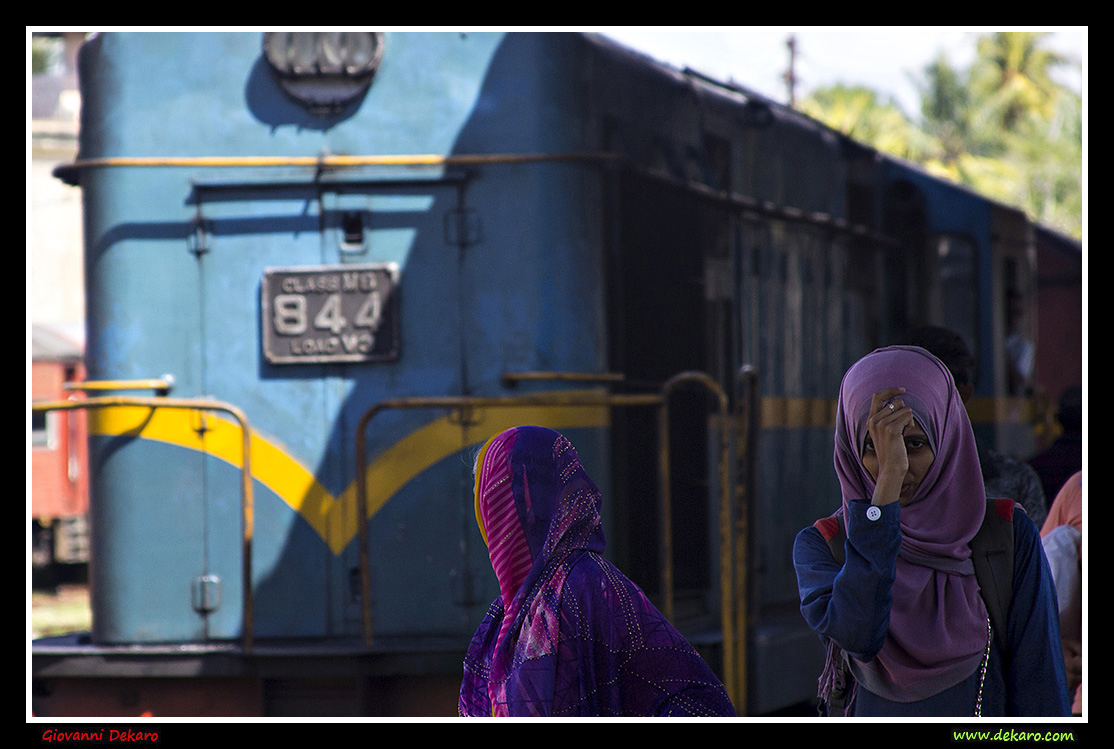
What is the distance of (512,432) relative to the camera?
2115mm

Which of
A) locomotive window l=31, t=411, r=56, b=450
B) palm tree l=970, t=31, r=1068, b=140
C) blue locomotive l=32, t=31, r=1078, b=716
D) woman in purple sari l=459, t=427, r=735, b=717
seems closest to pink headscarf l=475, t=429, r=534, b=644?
woman in purple sari l=459, t=427, r=735, b=717

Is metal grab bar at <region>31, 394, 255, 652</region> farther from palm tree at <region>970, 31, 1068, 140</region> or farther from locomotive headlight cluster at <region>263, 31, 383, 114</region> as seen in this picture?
palm tree at <region>970, 31, 1068, 140</region>

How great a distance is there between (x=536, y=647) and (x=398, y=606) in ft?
8.62

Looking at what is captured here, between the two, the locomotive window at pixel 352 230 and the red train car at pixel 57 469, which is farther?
the red train car at pixel 57 469

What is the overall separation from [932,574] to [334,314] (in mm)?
2870

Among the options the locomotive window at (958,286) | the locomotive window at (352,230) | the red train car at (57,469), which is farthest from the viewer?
the red train car at (57,469)

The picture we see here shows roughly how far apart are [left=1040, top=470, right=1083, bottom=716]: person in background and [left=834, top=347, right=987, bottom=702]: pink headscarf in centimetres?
103

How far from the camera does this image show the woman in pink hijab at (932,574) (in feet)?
6.64

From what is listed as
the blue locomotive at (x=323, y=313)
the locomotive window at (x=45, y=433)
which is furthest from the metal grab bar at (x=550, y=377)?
the locomotive window at (x=45, y=433)

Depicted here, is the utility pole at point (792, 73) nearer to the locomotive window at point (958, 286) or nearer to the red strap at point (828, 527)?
the locomotive window at point (958, 286)

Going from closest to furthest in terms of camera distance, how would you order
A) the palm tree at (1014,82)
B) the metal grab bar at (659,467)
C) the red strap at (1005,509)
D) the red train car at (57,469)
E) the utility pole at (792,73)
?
1. the red strap at (1005,509)
2. the metal grab bar at (659,467)
3. the red train car at (57,469)
4. the utility pole at (792,73)
5. the palm tree at (1014,82)

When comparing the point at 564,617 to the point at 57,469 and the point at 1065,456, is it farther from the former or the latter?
the point at 57,469

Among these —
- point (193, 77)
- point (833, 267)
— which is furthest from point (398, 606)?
point (833, 267)

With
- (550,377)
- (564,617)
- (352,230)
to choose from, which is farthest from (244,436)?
(564,617)
